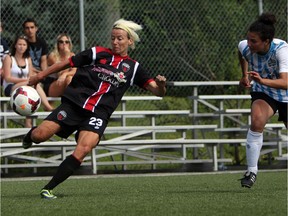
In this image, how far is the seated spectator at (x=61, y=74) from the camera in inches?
542

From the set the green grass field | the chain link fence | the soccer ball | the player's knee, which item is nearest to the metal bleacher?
the chain link fence

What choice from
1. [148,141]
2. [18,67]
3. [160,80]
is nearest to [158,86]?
[160,80]

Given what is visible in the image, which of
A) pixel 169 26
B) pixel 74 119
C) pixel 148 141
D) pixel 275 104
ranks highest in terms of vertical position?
pixel 169 26

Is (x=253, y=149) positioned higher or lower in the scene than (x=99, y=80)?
lower

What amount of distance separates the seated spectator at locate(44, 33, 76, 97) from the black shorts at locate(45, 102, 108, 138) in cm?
534

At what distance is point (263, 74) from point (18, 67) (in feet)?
18.7

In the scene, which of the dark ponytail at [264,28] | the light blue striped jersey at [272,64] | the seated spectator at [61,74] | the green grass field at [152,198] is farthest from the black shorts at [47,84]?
the dark ponytail at [264,28]

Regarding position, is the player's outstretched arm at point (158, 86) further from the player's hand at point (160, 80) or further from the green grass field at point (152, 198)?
the green grass field at point (152, 198)

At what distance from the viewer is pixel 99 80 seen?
8.46 metres

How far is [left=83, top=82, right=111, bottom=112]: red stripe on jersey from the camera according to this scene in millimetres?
8334

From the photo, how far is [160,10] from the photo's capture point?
49.9 feet

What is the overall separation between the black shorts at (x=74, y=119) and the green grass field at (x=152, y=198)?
651mm

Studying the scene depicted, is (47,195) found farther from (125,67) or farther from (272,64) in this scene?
(272,64)

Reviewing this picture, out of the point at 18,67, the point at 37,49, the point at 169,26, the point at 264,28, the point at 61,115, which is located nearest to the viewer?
the point at 61,115
